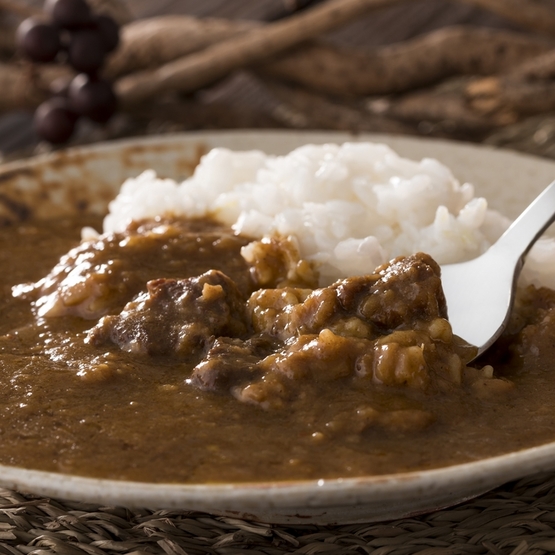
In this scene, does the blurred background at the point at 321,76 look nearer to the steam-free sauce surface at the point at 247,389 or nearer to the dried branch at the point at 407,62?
the dried branch at the point at 407,62

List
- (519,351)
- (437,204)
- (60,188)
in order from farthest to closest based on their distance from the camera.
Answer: (60,188)
(437,204)
(519,351)

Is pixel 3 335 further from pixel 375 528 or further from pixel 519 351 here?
pixel 519 351

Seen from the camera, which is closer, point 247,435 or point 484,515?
point 247,435

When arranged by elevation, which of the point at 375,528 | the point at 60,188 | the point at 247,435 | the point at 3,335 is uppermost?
the point at 60,188

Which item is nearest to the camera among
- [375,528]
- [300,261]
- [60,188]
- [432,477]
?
[432,477]

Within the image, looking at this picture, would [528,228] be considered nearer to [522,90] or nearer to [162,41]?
[522,90]

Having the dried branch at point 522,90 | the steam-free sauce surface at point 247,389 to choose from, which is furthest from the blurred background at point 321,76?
the steam-free sauce surface at point 247,389

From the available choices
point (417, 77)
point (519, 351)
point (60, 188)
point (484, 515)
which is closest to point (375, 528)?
point (484, 515)

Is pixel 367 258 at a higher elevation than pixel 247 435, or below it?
higher
